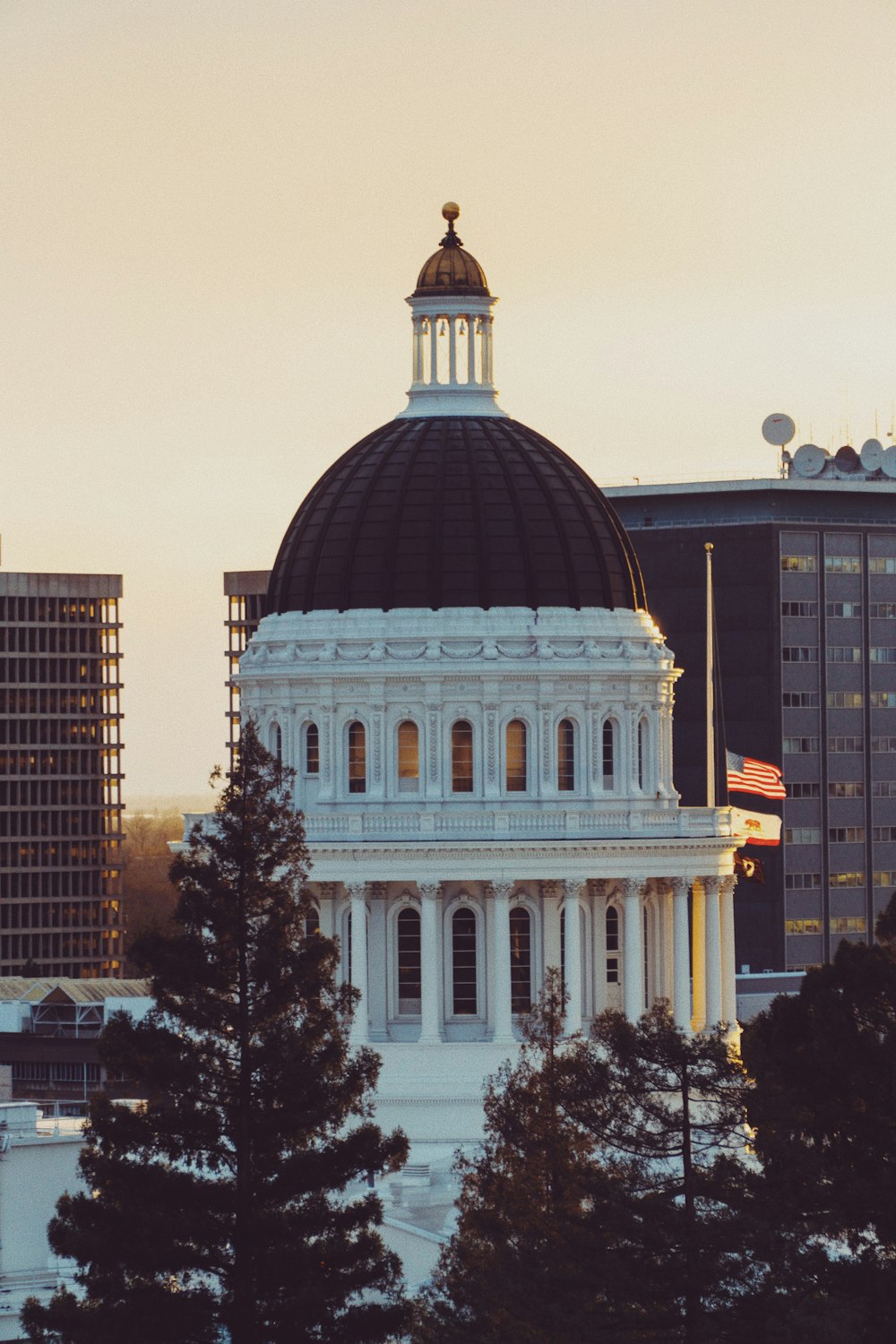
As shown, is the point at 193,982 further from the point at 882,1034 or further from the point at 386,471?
the point at 386,471

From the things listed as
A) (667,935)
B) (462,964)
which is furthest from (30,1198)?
(667,935)

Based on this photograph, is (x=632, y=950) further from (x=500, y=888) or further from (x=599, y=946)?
(x=500, y=888)

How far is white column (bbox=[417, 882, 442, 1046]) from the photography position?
480 ft

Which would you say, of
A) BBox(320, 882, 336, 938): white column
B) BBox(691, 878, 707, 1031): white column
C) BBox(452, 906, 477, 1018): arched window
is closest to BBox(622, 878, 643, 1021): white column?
BBox(691, 878, 707, 1031): white column

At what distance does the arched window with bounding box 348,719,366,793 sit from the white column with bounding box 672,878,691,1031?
11.1 metres

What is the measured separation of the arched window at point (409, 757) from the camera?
148m

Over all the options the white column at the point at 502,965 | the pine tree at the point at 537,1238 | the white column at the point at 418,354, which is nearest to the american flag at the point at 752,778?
the white column at the point at 502,965

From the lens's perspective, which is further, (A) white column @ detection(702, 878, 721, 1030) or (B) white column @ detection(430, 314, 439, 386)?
(B) white column @ detection(430, 314, 439, 386)

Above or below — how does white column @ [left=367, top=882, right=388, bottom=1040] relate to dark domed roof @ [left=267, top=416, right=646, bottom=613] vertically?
below

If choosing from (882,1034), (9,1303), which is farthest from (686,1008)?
(882,1034)

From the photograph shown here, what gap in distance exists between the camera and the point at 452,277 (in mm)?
153500

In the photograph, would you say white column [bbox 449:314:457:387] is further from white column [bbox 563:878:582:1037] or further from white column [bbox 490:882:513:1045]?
white column [bbox 563:878:582:1037]

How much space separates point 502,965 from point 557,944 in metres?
2.47

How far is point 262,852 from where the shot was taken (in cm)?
10244
